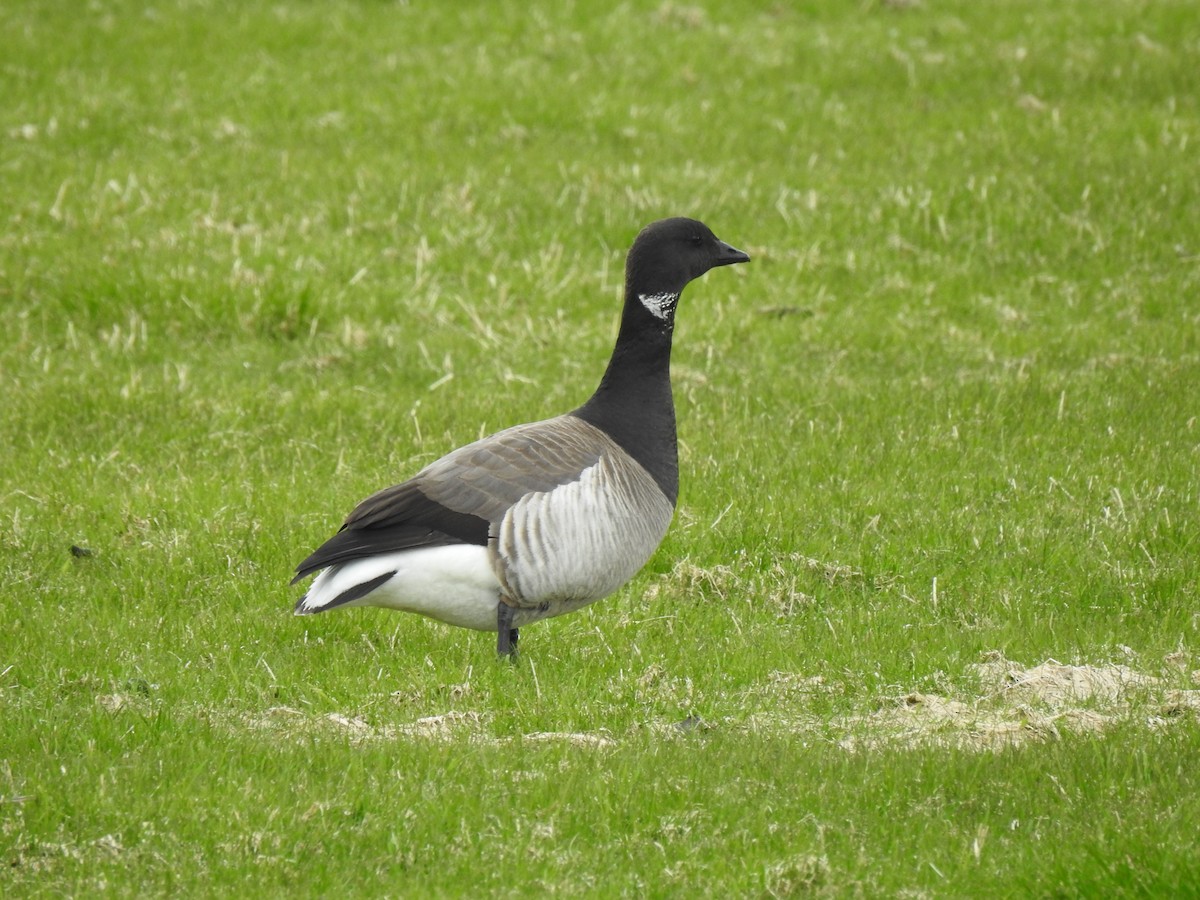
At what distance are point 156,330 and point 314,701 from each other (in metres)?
6.37

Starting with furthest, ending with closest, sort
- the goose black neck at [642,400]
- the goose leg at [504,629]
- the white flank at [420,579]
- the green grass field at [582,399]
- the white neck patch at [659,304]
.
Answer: the white neck patch at [659,304] → the goose black neck at [642,400] → the goose leg at [504,629] → the white flank at [420,579] → the green grass field at [582,399]

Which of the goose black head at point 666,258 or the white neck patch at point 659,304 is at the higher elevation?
the goose black head at point 666,258

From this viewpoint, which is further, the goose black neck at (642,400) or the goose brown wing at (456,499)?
the goose black neck at (642,400)

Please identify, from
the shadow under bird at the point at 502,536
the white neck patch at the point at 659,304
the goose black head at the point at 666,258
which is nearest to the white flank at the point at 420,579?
the shadow under bird at the point at 502,536

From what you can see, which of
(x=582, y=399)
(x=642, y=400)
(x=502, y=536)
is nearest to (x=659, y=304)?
(x=642, y=400)

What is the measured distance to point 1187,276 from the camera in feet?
43.1

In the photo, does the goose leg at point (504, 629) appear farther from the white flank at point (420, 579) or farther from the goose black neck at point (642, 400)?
the goose black neck at point (642, 400)

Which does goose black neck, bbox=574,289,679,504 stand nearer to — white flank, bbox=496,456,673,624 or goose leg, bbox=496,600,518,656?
white flank, bbox=496,456,673,624

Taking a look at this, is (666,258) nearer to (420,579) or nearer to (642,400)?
(642,400)

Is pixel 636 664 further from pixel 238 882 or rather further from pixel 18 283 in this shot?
pixel 18 283

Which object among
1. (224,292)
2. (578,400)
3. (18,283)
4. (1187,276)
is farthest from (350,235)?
(1187,276)

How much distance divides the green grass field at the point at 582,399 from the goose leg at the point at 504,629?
13 centimetres

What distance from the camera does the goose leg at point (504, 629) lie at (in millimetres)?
7066

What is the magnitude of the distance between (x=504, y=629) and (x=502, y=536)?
495 mm
